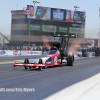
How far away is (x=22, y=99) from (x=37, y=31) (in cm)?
5892

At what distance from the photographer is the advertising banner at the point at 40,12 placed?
59469 mm

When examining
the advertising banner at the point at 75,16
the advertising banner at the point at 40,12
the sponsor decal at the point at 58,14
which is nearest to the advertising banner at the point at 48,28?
the advertising banner at the point at 40,12

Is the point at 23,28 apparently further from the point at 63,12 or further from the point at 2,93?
the point at 2,93

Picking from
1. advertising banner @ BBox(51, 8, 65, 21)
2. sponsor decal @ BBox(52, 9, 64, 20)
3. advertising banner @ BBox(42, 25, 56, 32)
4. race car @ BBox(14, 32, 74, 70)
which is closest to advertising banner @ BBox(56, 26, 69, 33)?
advertising banner @ BBox(42, 25, 56, 32)

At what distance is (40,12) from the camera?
6038 centimetres

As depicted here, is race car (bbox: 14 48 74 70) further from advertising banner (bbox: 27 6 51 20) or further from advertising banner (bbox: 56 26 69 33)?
advertising banner (bbox: 56 26 69 33)

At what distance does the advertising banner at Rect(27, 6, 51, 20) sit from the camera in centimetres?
5947

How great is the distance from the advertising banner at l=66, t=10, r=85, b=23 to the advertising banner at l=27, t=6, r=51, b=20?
22.7 feet

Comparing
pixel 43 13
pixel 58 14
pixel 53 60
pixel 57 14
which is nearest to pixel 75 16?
pixel 58 14

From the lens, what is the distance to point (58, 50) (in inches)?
568

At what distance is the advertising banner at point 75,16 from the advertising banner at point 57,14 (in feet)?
5.74

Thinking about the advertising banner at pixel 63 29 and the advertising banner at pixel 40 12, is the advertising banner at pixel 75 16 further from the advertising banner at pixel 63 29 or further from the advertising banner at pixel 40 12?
the advertising banner at pixel 40 12

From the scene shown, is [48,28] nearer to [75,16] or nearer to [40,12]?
[40,12]

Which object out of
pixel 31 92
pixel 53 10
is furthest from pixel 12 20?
pixel 31 92
